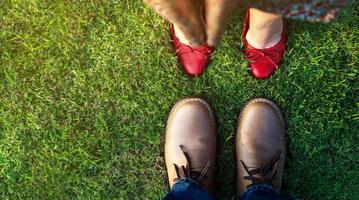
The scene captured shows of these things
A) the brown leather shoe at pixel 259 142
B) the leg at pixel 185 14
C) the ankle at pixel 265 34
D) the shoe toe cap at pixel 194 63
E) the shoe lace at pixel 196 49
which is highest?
the leg at pixel 185 14

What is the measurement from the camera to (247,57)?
181 cm

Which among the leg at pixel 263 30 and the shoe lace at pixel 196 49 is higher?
the leg at pixel 263 30

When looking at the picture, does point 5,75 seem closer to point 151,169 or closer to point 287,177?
point 151,169

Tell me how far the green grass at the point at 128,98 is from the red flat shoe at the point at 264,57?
3cm

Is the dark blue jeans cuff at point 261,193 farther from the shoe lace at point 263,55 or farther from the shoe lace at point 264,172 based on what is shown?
the shoe lace at point 263,55

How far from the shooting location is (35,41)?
1897 millimetres

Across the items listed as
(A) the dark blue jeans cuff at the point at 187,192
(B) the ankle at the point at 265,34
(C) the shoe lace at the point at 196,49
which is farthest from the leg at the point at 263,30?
(A) the dark blue jeans cuff at the point at 187,192

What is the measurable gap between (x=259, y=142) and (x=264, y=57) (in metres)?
0.33

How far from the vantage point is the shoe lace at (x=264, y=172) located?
178cm

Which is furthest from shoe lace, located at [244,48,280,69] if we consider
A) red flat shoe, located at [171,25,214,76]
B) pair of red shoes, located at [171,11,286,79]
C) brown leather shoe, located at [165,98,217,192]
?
brown leather shoe, located at [165,98,217,192]

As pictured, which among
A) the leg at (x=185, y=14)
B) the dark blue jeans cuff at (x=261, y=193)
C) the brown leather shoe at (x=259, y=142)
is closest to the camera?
the leg at (x=185, y=14)

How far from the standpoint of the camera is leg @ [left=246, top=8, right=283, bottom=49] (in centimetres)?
153

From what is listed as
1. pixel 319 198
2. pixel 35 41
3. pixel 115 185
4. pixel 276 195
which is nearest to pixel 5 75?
pixel 35 41

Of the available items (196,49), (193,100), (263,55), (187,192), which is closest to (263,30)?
(263,55)
